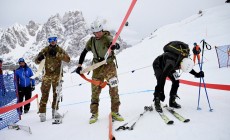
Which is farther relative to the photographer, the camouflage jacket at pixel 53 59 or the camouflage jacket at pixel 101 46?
the camouflage jacket at pixel 53 59

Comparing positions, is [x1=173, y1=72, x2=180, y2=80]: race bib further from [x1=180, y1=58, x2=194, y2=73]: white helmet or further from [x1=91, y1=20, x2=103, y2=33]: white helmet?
[x1=91, y1=20, x2=103, y2=33]: white helmet

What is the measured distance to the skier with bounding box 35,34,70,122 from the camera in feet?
20.4

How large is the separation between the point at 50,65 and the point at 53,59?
0.61 ft

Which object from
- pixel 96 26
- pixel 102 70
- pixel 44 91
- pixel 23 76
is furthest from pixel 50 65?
pixel 23 76

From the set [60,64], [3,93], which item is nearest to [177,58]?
[60,64]

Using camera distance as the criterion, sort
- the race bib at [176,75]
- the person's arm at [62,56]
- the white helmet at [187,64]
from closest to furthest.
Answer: the white helmet at [187,64] → the race bib at [176,75] → the person's arm at [62,56]

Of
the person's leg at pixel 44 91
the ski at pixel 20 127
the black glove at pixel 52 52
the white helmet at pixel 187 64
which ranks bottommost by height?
the ski at pixel 20 127

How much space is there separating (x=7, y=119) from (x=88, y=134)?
9.97 ft

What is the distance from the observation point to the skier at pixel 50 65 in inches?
245

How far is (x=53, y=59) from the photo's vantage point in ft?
20.8

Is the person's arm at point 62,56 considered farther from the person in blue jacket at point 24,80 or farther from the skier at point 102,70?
the person in blue jacket at point 24,80

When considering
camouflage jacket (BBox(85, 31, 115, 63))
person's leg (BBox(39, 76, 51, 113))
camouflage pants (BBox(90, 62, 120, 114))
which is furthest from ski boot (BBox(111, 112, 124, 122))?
person's leg (BBox(39, 76, 51, 113))

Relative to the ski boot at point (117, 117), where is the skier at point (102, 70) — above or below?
above

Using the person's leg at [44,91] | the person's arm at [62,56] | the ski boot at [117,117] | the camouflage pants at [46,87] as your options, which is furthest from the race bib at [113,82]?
the person's leg at [44,91]
